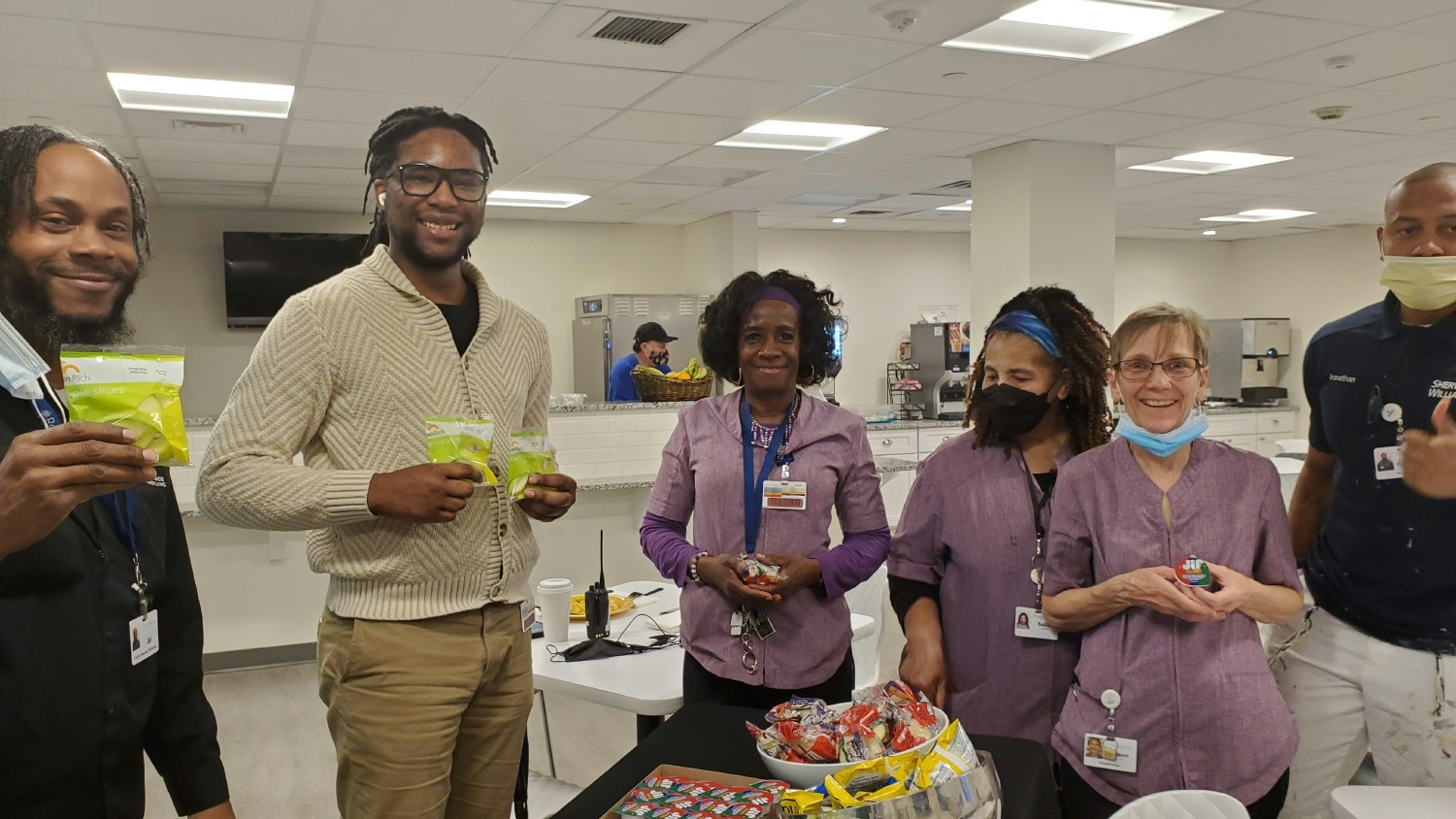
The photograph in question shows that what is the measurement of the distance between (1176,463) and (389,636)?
59.0 inches

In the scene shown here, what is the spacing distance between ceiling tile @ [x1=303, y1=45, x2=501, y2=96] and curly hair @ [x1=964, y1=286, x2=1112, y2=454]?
3.04 metres

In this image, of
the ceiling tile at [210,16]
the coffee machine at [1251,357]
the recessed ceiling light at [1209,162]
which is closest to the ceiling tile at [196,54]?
the ceiling tile at [210,16]

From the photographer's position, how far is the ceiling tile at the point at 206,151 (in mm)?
5746

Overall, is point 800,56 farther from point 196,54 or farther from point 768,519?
point 768,519

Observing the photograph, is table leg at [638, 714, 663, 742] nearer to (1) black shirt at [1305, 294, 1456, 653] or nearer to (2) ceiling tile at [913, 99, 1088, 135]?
(1) black shirt at [1305, 294, 1456, 653]

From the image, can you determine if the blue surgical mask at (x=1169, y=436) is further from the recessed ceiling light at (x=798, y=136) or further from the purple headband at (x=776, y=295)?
the recessed ceiling light at (x=798, y=136)

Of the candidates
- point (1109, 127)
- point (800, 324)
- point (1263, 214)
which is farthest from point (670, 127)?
point (1263, 214)

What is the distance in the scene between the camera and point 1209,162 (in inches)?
287

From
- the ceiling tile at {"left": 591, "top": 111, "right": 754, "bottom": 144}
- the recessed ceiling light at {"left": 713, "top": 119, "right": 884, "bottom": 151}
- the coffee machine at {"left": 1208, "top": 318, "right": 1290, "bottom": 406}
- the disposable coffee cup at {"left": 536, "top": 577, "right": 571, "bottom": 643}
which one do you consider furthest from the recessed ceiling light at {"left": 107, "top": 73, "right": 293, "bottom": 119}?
the coffee machine at {"left": 1208, "top": 318, "right": 1290, "bottom": 406}

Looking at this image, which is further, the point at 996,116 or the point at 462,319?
the point at 996,116

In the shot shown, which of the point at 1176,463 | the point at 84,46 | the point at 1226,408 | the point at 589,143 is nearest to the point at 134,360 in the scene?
the point at 1176,463

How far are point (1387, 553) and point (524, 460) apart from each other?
5.93ft

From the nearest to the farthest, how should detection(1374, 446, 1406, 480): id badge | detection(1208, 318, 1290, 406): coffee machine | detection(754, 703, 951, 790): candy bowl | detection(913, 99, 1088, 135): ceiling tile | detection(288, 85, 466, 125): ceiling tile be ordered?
1. detection(754, 703, 951, 790): candy bowl
2. detection(1374, 446, 1406, 480): id badge
3. detection(288, 85, 466, 125): ceiling tile
4. detection(913, 99, 1088, 135): ceiling tile
5. detection(1208, 318, 1290, 406): coffee machine

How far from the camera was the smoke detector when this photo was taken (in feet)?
12.1
